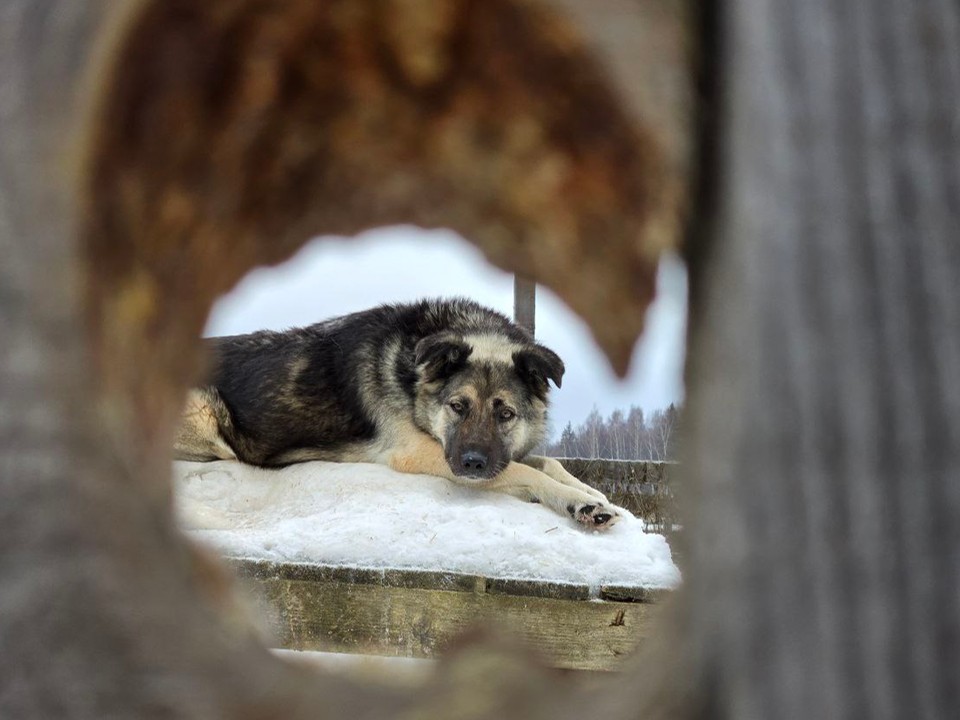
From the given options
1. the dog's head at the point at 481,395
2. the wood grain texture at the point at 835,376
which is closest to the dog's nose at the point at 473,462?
the dog's head at the point at 481,395

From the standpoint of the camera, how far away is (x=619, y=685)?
46cm

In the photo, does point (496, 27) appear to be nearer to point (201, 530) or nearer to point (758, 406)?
point (758, 406)

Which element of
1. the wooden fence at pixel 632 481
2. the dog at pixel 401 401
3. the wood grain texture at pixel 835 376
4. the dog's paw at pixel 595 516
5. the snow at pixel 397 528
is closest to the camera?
the wood grain texture at pixel 835 376

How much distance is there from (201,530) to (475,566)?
134 centimetres

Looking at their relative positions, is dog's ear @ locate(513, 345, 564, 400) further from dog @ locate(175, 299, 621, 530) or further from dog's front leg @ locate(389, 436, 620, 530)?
dog's front leg @ locate(389, 436, 620, 530)

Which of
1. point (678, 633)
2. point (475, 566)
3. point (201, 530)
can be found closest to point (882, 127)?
point (678, 633)

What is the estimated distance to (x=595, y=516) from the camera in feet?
14.1

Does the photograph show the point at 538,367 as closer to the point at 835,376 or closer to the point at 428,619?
the point at 428,619

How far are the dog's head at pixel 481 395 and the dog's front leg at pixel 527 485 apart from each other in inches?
3.9

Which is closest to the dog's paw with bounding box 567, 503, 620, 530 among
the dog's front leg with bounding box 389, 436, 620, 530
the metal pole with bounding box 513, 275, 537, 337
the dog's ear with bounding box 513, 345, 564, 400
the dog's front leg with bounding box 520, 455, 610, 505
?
the dog's front leg with bounding box 389, 436, 620, 530

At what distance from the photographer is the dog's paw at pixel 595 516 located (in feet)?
14.1

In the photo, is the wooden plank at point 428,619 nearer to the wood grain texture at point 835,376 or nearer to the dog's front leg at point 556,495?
the dog's front leg at point 556,495

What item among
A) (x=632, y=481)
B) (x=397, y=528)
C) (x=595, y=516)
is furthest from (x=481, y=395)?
(x=632, y=481)

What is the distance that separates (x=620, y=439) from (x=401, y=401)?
157cm
